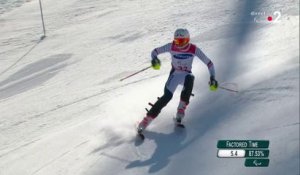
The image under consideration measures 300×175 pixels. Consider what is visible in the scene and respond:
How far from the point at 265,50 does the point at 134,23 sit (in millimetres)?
5083

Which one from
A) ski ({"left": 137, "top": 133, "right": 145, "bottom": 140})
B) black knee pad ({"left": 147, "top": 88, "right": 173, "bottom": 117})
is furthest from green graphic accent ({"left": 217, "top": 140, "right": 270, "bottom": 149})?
ski ({"left": 137, "top": 133, "right": 145, "bottom": 140})

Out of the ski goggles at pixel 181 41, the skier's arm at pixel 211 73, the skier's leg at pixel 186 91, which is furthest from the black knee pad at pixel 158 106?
the ski goggles at pixel 181 41

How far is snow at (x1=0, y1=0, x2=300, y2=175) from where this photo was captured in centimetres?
687

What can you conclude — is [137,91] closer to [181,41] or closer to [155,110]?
[155,110]

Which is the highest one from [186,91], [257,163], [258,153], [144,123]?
[186,91]

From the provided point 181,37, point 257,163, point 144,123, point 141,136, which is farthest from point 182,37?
point 257,163

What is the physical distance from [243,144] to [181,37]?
1.95 meters

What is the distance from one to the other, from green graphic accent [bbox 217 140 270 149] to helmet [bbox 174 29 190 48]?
1689 millimetres

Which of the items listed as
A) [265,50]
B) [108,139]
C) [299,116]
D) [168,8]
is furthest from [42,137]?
[168,8]

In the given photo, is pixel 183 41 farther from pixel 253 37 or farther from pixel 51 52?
pixel 51 52

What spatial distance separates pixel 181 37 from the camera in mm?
7129

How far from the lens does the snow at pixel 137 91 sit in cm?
687

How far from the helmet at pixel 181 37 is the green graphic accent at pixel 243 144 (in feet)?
5.54
